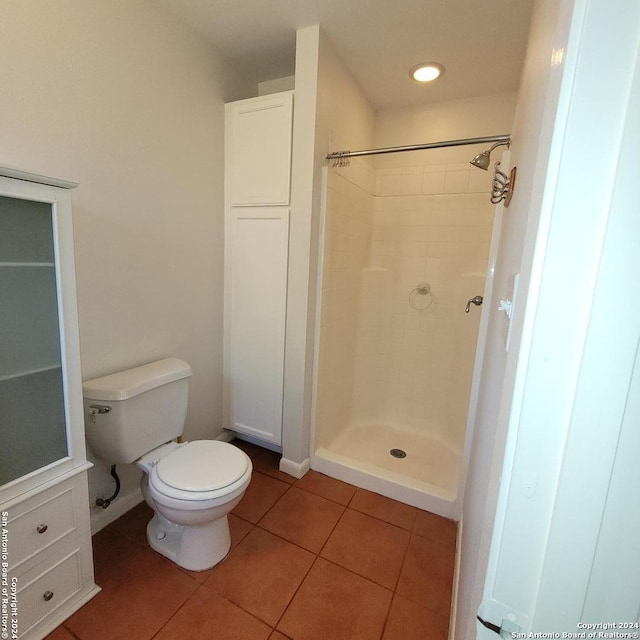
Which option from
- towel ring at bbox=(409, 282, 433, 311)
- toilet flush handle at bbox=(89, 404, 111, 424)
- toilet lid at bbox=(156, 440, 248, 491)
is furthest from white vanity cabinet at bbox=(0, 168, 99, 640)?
towel ring at bbox=(409, 282, 433, 311)

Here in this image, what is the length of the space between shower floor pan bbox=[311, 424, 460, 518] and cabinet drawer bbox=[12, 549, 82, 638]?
1.23 metres

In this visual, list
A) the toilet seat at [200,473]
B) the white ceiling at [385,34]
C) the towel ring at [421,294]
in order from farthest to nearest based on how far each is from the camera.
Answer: the towel ring at [421,294], the white ceiling at [385,34], the toilet seat at [200,473]

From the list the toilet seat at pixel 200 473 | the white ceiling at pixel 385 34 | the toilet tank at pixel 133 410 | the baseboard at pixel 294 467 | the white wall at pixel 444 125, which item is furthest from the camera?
the white wall at pixel 444 125

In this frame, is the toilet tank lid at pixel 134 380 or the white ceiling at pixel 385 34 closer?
the toilet tank lid at pixel 134 380

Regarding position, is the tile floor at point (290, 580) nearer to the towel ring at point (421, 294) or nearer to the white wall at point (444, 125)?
the towel ring at point (421, 294)

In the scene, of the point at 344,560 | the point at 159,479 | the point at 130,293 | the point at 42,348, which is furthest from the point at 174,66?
the point at 344,560

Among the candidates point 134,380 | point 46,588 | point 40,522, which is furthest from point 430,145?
point 46,588

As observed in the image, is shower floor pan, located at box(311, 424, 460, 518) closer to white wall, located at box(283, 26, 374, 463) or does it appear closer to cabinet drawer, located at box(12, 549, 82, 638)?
white wall, located at box(283, 26, 374, 463)

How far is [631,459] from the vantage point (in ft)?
1.11

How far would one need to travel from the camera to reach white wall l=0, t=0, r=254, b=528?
1.20m

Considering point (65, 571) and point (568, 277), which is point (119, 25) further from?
point (65, 571)

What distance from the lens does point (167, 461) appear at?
4.63ft

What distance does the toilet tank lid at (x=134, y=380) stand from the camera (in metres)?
1.36

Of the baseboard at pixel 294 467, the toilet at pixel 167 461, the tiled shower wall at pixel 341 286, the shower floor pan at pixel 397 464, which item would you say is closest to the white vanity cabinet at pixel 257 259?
the baseboard at pixel 294 467
